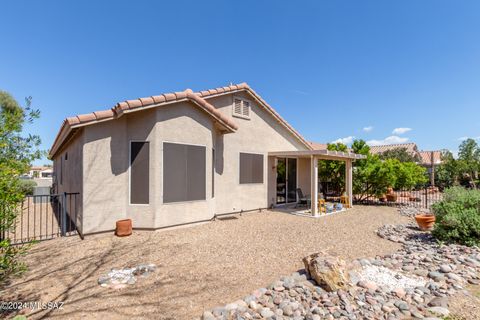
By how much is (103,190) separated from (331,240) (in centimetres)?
780

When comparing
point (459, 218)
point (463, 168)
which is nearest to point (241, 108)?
point (459, 218)

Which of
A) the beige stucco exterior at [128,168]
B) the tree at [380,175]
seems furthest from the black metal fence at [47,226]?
the tree at [380,175]

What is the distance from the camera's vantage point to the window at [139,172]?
773 centimetres

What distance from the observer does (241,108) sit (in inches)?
475

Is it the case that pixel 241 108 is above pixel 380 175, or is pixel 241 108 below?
above

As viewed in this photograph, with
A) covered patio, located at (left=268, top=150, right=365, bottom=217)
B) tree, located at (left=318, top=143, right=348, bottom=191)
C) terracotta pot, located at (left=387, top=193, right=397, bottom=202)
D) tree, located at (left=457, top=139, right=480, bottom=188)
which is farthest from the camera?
tree, located at (left=457, top=139, right=480, bottom=188)

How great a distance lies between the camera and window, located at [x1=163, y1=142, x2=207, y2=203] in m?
7.98

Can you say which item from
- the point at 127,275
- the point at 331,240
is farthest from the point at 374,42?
the point at 127,275

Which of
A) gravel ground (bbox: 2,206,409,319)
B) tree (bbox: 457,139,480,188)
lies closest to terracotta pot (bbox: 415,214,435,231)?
gravel ground (bbox: 2,206,409,319)

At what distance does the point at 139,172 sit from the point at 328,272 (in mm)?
6608

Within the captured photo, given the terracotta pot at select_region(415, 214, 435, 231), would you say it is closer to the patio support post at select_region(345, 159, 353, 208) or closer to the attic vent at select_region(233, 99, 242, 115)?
the patio support post at select_region(345, 159, 353, 208)

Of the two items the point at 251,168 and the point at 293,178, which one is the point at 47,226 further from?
the point at 293,178

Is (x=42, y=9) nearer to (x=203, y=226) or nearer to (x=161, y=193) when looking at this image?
(x=161, y=193)

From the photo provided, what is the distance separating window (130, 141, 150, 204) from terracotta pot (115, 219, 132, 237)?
737 mm
